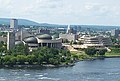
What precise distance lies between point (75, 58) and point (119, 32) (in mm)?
79167

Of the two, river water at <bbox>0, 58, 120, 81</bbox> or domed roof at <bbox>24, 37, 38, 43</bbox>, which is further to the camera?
domed roof at <bbox>24, 37, 38, 43</bbox>

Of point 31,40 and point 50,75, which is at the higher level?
point 50,75

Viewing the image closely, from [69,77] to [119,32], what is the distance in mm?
97580

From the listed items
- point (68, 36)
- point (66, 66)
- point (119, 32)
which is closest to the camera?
point (66, 66)

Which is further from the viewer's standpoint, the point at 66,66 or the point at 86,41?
the point at 86,41

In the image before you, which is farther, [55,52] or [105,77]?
[55,52]

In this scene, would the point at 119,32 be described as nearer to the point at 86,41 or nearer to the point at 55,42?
the point at 86,41

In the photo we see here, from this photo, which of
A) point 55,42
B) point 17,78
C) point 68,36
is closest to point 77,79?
point 17,78

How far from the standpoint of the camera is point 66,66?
4372 cm

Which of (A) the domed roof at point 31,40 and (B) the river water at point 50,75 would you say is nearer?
(B) the river water at point 50,75

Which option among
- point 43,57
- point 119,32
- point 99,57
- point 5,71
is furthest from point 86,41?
point 119,32

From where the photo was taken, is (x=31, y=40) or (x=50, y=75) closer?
(x=50, y=75)

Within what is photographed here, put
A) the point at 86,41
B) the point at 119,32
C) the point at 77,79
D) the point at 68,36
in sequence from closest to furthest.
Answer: the point at 77,79 < the point at 86,41 < the point at 68,36 < the point at 119,32

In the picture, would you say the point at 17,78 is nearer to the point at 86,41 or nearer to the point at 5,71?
the point at 5,71
